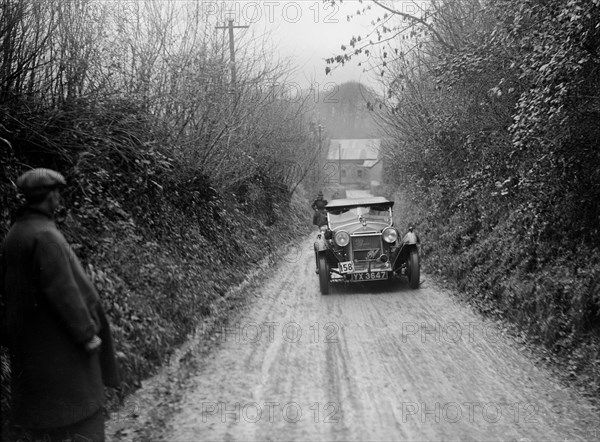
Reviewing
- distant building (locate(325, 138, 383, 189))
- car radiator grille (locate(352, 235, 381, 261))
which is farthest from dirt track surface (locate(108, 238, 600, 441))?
distant building (locate(325, 138, 383, 189))

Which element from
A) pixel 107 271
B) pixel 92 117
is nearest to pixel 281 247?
pixel 92 117

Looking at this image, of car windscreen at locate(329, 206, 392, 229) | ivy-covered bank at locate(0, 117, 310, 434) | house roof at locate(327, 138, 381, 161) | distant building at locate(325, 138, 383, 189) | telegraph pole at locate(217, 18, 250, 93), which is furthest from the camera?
house roof at locate(327, 138, 381, 161)

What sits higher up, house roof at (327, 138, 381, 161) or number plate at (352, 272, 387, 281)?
house roof at (327, 138, 381, 161)

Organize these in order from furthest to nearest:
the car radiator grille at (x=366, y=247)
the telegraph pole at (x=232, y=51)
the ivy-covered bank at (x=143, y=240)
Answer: the telegraph pole at (x=232, y=51) → the car radiator grille at (x=366, y=247) → the ivy-covered bank at (x=143, y=240)

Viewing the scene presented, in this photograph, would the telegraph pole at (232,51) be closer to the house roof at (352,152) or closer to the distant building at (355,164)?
the distant building at (355,164)

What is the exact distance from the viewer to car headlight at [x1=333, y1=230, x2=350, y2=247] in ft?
33.6

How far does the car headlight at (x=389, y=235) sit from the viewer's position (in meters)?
10.2

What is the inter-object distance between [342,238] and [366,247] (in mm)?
508

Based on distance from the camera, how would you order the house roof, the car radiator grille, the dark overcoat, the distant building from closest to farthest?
the dark overcoat, the car radiator grille, the distant building, the house roof

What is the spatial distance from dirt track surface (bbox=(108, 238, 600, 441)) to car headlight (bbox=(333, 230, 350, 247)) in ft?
7.11

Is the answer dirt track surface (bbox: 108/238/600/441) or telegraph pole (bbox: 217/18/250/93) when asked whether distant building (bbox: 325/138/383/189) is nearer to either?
telegraph pole (bbox: 217/18/250/93)

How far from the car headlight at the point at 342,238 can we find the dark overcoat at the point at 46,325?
740cm

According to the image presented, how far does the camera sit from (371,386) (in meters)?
5.18

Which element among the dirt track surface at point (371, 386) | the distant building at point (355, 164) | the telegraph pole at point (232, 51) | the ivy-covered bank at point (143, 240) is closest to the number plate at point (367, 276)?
the dirt track surface at point (371, 386)
